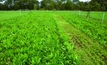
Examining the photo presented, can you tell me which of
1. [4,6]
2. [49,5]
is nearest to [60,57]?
[49,5]

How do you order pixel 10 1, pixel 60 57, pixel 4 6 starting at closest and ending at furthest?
pixel 60 57
pixel 4 6
pixel 10 1

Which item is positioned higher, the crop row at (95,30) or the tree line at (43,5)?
the tree line at (43,5)

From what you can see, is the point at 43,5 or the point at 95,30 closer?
the point at 95,30

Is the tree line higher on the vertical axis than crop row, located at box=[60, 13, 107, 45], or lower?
higher

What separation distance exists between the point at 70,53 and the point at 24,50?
5.45ft

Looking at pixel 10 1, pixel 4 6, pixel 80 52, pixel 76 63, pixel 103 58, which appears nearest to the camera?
pixel 76 63

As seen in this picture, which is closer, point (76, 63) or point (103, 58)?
point (76, 63)

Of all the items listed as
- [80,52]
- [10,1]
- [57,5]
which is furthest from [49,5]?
[80,52]

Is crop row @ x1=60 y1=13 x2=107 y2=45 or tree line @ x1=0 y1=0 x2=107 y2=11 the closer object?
crop row @ x1=60 y1=13 x2=107 y2=45

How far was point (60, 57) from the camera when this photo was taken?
3.95m

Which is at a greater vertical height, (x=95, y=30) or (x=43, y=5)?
(x=43, y=5)

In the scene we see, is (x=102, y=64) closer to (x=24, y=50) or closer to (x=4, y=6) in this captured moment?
(x=24, y=50)

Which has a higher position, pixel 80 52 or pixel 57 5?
pixel 57 5

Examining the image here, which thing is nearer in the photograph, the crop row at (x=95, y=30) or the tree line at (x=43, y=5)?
the crop row at (x=95, y=30)
